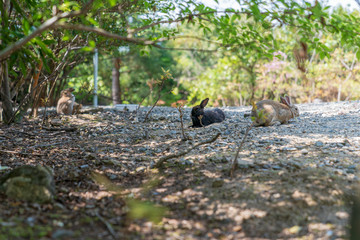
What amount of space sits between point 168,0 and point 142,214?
3.96 m

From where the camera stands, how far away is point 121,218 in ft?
9.45

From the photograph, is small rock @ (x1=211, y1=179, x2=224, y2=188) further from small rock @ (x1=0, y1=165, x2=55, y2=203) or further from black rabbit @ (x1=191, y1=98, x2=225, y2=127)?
black rabbit @ (x1=191, y1=98, x2=225, y2=127)

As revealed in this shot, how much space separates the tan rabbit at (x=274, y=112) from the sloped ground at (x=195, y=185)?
1.46 feet

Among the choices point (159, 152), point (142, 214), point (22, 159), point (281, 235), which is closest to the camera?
point (281, 235)

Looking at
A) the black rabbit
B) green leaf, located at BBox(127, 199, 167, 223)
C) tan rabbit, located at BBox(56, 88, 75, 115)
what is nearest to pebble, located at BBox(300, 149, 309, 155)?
green leaf, located at BBox(127, 199, 167, 223)

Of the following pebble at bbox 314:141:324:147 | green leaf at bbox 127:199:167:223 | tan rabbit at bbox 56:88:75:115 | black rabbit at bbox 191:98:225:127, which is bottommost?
green leaf at bbox 127:199:167:223

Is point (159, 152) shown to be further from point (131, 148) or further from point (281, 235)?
point (281, 235)

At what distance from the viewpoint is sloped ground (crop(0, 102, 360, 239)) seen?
2.65 meters

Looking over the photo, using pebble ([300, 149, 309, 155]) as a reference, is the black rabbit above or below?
above

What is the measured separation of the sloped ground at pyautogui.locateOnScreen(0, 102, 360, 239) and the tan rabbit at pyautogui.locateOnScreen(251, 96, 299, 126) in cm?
44

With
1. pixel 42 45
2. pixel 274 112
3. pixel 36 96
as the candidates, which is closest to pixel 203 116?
pixel 274 112

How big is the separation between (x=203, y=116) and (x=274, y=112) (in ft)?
4.61

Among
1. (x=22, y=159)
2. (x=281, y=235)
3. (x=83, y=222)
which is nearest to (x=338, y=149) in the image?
(x=281, y=235)

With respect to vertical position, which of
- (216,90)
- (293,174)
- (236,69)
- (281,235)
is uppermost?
(236,69)
